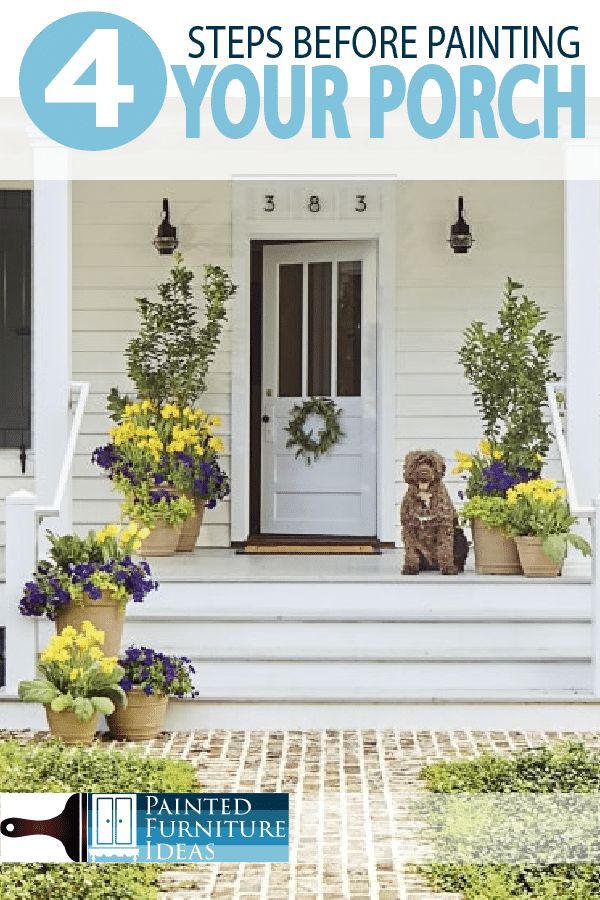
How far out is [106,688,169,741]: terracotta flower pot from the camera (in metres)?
6.13

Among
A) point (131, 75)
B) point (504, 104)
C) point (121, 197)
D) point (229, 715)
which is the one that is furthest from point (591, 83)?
point (229, 715)

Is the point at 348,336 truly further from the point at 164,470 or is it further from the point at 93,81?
the point at 93,81

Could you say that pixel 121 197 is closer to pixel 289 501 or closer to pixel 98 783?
pixel 289 501

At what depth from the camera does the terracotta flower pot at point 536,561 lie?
7.21 m

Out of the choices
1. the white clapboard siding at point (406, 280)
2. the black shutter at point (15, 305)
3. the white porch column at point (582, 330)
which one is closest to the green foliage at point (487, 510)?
the white porch column at point (582, 330)

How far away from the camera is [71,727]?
237 inches

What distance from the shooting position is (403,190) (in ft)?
29.8

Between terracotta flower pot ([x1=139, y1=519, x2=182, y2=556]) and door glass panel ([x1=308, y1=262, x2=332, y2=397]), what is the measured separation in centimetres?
169

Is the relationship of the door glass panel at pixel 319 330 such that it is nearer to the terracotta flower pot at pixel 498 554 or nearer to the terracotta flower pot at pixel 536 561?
the terracotta flower pot at pixel 498 554

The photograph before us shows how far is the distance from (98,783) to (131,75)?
4.14 m

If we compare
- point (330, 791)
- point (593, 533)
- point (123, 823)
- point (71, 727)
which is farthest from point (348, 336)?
point (123, 823)

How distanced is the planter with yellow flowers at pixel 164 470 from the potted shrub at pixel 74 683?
208 cm

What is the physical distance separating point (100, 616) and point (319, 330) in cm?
358

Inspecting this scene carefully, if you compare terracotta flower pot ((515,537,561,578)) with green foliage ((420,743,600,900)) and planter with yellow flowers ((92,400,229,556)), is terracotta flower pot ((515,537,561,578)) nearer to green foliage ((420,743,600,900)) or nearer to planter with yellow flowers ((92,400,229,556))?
green foliage ((420,743,600,900))
